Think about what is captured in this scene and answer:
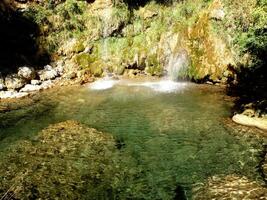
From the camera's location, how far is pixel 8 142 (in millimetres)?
16688

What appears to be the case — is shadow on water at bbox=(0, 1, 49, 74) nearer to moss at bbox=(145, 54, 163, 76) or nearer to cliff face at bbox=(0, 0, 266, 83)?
cliff face at bbox=(0, 0, 266, 83)

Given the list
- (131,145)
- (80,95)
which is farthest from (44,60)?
(131,145)

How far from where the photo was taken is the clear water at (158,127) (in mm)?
13388

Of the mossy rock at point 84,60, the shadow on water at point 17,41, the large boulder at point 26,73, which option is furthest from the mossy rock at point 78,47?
the large boulder at point 26,73

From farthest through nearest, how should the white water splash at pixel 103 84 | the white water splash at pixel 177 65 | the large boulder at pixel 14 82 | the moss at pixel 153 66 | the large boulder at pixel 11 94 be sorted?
the moss at pixel 153 66, the white water splash at pixel 177 65, the white water splash at pixel 103 84, the large boulder at pixel 14 82, the large boulder at pixel 11 94

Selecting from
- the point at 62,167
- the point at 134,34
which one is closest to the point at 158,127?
the point at 62,167

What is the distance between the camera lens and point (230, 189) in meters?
12.0

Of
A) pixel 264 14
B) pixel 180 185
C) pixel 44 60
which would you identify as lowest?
pixel 180 185

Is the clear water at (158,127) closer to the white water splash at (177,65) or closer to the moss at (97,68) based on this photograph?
the white water splash at (177,65)

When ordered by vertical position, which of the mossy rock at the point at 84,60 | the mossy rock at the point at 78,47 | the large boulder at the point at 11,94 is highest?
the mossy rock at the point at 78,47

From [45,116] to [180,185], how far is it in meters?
9.78

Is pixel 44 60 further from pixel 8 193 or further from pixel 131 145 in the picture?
pixel 8 193

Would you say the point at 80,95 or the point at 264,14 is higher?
the point at 264,14

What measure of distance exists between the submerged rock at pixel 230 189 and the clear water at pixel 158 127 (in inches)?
14.5
